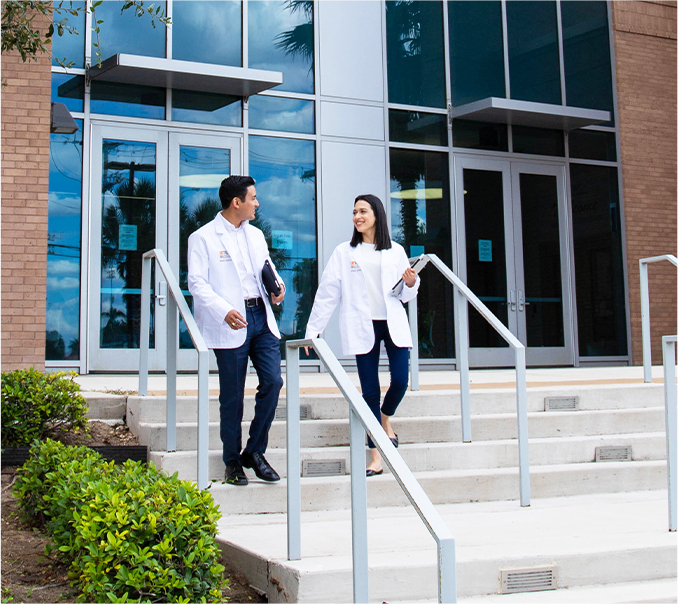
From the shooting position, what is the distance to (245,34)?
981 centimetres

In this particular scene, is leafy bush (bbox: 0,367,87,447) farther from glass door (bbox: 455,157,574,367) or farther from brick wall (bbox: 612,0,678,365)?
A: brick wall (bbox: 612,0,678,365)

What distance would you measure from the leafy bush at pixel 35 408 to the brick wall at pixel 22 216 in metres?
2.39

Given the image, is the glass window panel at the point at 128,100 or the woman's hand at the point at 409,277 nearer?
the woman's hand at the point at 409,277

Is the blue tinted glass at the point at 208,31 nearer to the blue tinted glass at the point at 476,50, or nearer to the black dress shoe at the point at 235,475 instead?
the blue tinted glass at the point at 476,50

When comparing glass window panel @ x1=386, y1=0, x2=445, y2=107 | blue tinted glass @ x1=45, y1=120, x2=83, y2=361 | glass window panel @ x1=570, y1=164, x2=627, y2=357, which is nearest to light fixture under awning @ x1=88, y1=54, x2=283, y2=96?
blue tinted glass @ x1=45, y1=120, x2=83, y2=361

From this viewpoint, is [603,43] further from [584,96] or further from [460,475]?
[460,475]

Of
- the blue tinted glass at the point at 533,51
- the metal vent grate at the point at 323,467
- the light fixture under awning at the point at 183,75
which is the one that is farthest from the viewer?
the blue tinted glass at the point at 533,51

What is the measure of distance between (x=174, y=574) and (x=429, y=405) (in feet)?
9.91

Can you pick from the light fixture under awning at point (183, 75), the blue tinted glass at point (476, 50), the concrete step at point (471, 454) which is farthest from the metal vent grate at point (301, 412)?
the blue tinted glass at point (476, 50)

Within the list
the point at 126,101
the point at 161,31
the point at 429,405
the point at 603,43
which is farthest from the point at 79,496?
the point at 603,43

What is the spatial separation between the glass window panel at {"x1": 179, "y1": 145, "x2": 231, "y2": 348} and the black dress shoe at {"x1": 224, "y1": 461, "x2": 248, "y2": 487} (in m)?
4.81

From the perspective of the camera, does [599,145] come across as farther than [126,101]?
Yes

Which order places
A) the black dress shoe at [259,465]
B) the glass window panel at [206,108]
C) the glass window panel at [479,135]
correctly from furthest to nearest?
the glass window panel at [479,135] → the glass window panel at [206,108] → the black dress shoe at [259,465]

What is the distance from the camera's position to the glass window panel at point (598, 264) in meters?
11.4
